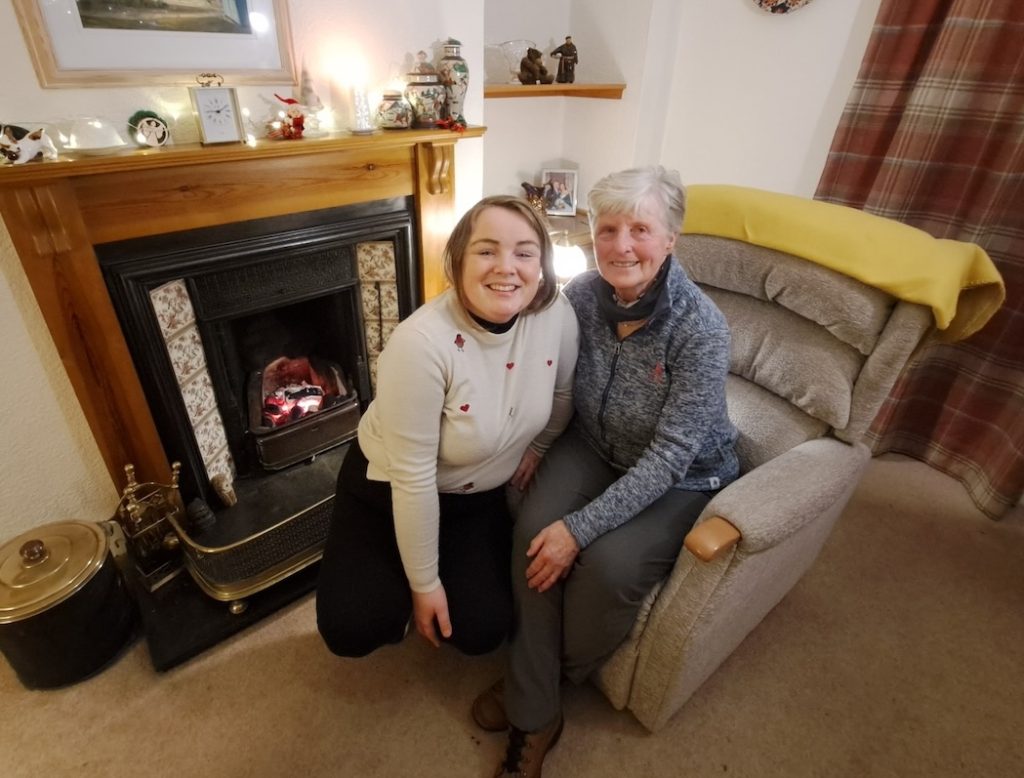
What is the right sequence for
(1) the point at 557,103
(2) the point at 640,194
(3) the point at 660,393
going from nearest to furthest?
1. (2) the point at 640,194
2. (3) the point at 660,393
3. (1) the point at 557,103

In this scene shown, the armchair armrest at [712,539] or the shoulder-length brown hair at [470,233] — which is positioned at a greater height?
the shoulder-length brown hair at [470,233]

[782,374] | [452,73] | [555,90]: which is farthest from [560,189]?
[782,374]

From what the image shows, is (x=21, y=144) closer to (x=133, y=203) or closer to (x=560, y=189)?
(x=133, y=203)

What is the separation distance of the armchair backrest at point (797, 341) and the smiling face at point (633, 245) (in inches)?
15.7

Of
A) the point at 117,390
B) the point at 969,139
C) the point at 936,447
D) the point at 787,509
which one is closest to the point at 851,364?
the point at 787,509

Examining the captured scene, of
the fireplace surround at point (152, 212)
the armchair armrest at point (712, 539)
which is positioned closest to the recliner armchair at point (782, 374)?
the armchair armrest at point (712, 539)

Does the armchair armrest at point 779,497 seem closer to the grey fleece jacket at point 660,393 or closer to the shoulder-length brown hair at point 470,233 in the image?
the grey fleece jacket at point 660,393

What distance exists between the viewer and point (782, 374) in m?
1.42

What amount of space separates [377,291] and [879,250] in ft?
4.73

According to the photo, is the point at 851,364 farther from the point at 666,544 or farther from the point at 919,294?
the point at 666,544

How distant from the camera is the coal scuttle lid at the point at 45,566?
125 cm

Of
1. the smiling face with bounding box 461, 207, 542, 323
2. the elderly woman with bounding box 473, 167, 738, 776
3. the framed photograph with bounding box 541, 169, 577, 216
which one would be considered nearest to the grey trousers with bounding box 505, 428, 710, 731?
the elderly woman with bounding box 473, 167, 738, 776

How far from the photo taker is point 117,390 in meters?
1.45

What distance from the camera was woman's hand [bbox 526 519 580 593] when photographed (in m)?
1.14
